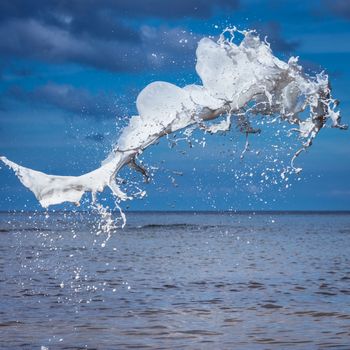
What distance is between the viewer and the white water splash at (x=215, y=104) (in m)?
11.3

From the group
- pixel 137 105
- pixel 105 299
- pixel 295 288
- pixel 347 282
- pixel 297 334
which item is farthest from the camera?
pixel 347 282

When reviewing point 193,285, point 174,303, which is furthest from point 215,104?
point 193,285

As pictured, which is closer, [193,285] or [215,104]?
[215,104]

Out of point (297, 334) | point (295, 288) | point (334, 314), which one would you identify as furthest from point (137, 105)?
point (295, 288)

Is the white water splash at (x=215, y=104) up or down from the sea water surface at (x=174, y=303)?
up

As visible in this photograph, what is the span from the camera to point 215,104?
11289 millimetres

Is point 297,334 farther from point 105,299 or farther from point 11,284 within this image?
point 11,284

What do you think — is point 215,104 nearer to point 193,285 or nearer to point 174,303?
point 174,303

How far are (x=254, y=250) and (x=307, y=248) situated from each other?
11.2 feet

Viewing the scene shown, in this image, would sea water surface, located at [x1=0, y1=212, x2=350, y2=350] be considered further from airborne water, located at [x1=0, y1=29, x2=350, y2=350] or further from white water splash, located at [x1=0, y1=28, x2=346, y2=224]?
white water splash, located at [x1=0, y1=28, x2=346, y2=224]

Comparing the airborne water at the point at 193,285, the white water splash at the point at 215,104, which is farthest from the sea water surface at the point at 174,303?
the white water splash at the point at 215,104

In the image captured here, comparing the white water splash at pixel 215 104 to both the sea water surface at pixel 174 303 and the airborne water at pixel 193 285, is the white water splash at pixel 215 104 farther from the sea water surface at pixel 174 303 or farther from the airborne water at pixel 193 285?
Answer: the sea water surface at pixel 174 303

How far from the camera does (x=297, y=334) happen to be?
13.9m

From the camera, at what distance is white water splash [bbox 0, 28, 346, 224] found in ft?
37.0
